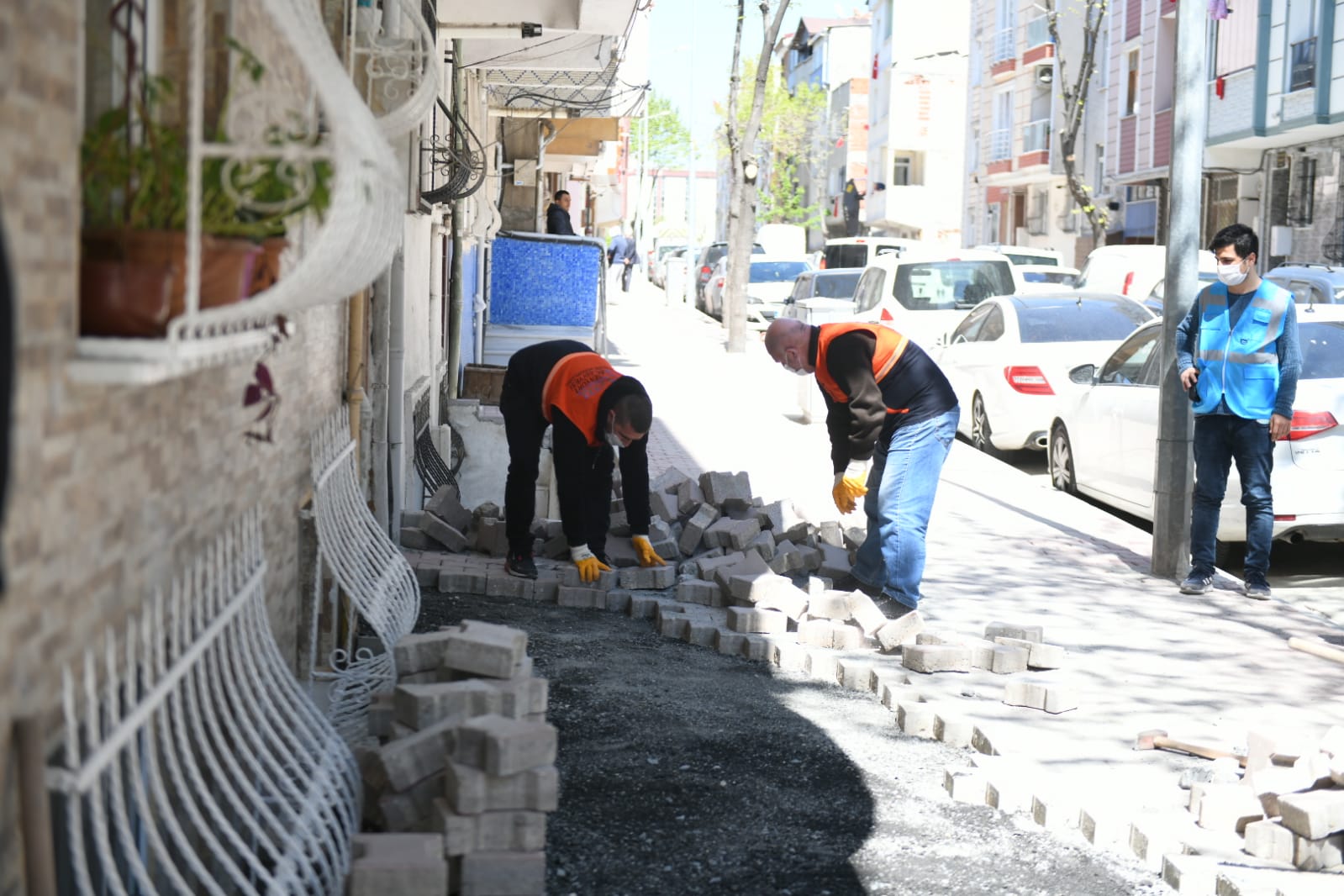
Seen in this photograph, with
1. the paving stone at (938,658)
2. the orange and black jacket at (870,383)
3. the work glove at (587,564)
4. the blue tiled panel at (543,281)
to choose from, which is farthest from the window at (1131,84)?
the paving stone at (938,658)

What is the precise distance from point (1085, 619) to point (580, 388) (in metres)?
2.88

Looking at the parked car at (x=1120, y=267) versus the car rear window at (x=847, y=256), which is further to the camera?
the car rear window at (x=847, y=256)

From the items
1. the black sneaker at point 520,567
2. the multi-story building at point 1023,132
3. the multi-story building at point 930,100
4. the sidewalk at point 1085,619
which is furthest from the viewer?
the multi-story building at point 930,100

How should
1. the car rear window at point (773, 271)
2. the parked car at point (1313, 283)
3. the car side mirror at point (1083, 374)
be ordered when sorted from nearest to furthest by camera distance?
the car side mirror at point (1083, 374) < the parked car at point (1313, 283) < the car rear window at point (773, 271)

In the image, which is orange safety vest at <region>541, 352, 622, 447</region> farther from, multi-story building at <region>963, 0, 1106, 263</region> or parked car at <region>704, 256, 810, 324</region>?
multi-story building at <region>963, 0, 1106, 263</region>

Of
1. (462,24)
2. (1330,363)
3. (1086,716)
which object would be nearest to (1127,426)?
(1330,363)

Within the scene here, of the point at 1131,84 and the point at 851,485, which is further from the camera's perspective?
the point at 1131,84

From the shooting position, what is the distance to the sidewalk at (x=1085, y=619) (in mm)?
6410

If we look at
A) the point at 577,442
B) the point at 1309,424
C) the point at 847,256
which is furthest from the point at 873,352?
the point at 847,256

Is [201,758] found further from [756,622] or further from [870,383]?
[870,383]

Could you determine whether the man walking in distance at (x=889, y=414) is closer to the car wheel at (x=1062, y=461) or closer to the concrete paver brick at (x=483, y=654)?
the concrete paver brick at (x=483, y=654)

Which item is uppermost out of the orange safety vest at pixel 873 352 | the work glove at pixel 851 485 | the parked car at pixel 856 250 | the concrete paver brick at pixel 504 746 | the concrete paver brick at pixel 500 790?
the parked car at pixel 856 250

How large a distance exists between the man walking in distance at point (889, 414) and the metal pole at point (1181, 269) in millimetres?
1717

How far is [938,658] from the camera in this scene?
7.19 meters
